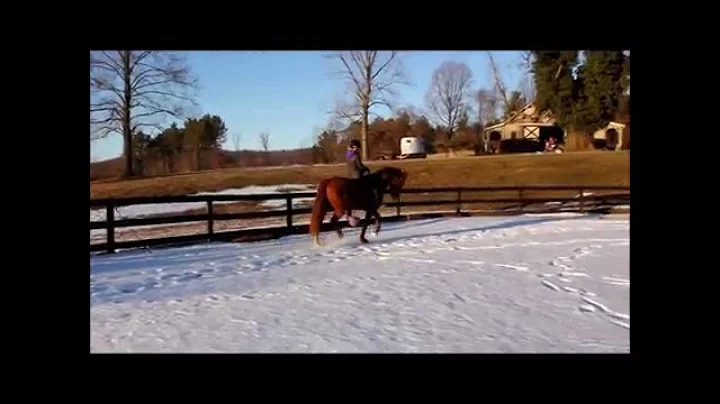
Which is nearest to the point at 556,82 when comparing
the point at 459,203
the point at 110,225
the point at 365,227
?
the point at 459,203

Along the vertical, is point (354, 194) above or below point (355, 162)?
below

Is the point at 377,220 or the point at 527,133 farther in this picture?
the point at 377,220

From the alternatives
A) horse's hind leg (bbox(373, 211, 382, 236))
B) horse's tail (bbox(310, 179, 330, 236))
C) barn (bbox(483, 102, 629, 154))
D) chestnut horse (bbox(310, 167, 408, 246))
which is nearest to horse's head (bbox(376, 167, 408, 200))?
chestnut horse (bbox(310, 167, 408, 246))

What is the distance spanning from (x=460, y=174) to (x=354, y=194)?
64cm

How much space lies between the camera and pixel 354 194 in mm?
3041

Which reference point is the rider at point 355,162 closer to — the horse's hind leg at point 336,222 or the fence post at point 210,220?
the horse's hind leg at point 336,222

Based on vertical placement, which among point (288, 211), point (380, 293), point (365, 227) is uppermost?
point (288, 211)

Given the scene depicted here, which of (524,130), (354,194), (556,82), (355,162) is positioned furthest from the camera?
(354,194)

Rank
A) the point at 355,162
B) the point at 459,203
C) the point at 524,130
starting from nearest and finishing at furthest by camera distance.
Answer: the point at 524,130 < the point at 355,162 < the point at 459,203

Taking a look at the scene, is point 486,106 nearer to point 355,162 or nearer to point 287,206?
point 355,162

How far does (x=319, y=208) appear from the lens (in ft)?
10.0

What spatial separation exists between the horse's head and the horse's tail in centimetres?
33
